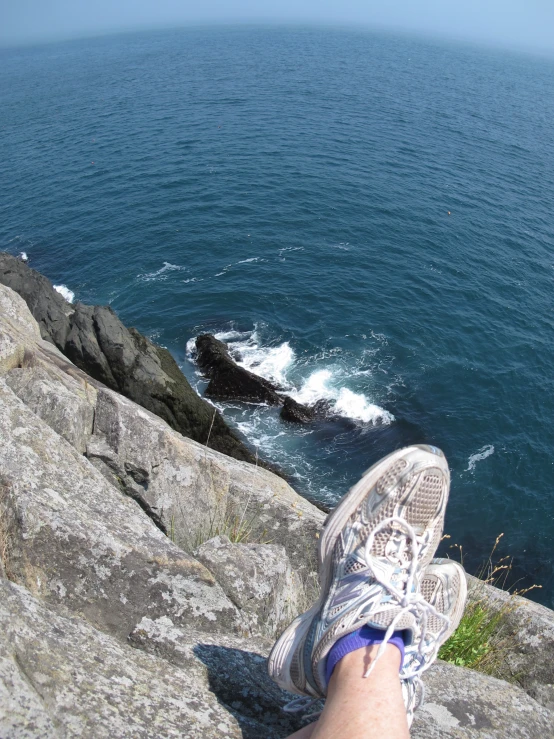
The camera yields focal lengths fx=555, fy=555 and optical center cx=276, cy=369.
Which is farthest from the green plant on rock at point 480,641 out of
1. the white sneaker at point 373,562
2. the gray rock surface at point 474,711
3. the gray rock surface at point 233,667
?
the gray rock surface at point 233,667

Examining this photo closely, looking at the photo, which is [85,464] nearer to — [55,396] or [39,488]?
[39,488]

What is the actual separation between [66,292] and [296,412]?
19.8 metres

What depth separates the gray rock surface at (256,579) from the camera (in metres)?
5.46

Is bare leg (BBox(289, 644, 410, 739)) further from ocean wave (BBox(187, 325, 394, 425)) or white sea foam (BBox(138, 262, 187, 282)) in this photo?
white sea foam (BBox(138, 262, 187, 282))

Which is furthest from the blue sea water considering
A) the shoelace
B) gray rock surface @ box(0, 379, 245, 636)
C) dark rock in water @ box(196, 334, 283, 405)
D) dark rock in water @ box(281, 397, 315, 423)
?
the shoelace

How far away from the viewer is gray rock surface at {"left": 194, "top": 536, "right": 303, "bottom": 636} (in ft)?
17.9

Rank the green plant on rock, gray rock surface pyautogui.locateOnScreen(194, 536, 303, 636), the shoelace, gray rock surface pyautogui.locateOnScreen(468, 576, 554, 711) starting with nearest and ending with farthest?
1. the shoelace
2. gray rock surface pyautogui.locateOnScreen(194, 536, 303, 636)
3. the green plant on rock
4. gray rock surface pyautogui.locateOnScreen(468, 576, 554, 711)

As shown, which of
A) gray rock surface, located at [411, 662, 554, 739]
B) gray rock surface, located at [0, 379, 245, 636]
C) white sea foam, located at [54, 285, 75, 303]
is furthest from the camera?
white sea foam, located at [54, 285, 75, 303]

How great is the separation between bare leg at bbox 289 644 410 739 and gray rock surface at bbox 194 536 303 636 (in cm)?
189

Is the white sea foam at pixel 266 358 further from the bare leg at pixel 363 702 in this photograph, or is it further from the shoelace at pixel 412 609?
the bare leg at pixel 363 702

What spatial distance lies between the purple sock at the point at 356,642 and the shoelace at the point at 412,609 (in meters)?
0.08

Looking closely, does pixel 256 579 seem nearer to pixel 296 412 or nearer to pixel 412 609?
pixel 412 609

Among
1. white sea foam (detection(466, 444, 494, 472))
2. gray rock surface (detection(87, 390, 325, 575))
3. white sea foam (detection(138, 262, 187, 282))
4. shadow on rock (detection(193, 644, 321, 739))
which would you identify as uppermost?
shadow on rock (detection(193, 644, 321, 739))

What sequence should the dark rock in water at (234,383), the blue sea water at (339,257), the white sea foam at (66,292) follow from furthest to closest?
the white sea foam at (66,292), the dark rock in water at (234,383), the blue sea water at (339,257)
